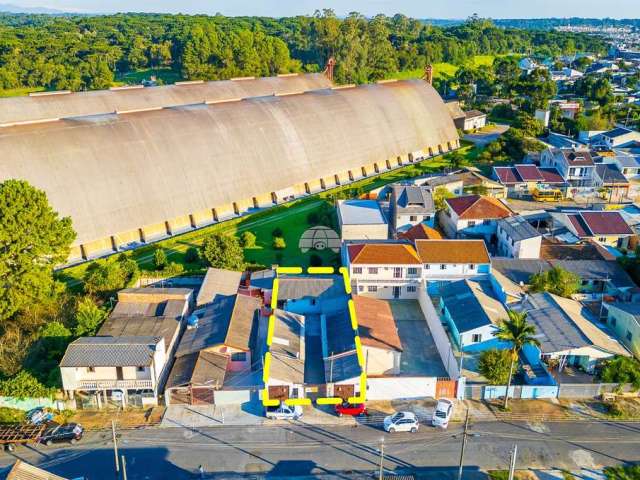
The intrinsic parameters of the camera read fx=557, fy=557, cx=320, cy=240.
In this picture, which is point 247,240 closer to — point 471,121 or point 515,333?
point 515,333

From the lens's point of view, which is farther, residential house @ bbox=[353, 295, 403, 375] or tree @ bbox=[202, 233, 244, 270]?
tree @ bbox=[202, 233, 244, 270]

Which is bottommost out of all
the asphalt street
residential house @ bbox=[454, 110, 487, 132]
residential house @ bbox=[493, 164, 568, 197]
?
the asphalt street

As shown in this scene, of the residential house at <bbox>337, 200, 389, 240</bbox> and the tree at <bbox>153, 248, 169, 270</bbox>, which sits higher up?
the residential house at <bbox>337, 200, 389, 240</bbox>

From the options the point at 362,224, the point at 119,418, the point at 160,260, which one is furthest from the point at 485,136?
the point at 119,418

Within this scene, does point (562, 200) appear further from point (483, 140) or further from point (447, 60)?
point (447, 60)

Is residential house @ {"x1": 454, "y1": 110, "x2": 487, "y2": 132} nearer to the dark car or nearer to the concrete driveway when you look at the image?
the concrete driveway

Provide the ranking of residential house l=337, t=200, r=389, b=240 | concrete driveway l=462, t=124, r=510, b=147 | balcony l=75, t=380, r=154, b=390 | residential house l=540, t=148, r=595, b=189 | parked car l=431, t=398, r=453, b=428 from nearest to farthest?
parked car l=431, t=398, r=453, b=428, balcony l=75, t=380, r=154, b=390, residential house l=337, t=200, r=389, b=240, residential house l=540, t=148, r=595, b=189, concrete driveway l=462, t=124, r=510, b=147

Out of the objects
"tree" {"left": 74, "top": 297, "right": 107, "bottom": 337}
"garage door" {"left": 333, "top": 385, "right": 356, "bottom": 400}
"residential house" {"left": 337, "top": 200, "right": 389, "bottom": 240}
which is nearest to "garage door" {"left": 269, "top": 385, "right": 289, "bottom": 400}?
"garage door" {"left": 333, "top": 385, "right": 356, "bottom": 400}
